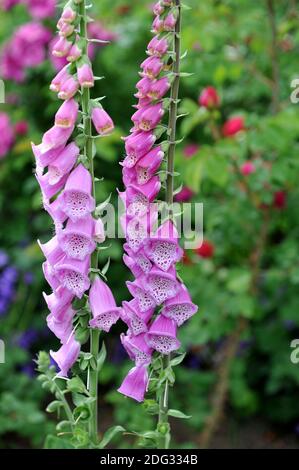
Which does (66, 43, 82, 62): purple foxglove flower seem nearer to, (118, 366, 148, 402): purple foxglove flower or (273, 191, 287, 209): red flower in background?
(118, 366, 148, 402): purple foxglove flower

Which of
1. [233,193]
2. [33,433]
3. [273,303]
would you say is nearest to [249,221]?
[233,193]

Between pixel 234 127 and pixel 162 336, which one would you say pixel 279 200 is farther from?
pixel 162 336

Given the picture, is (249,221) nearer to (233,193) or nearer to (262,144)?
(233,193)

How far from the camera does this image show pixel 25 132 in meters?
3.61

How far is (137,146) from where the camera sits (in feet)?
4.71

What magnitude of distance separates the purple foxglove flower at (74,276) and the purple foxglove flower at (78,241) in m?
0.02

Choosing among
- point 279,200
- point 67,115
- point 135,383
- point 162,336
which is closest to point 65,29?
point 67,115

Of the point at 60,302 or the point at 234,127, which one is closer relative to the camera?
the point at 60,302

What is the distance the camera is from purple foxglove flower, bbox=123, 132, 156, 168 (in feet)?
4.73

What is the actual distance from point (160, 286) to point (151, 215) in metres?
0.14

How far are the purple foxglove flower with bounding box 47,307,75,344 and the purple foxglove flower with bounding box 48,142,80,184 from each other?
29cm

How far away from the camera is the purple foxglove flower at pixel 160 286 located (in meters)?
1.46

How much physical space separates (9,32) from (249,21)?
172cm

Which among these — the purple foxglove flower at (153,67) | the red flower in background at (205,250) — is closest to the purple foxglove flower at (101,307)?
the purple foxglove flower at (153,67)
